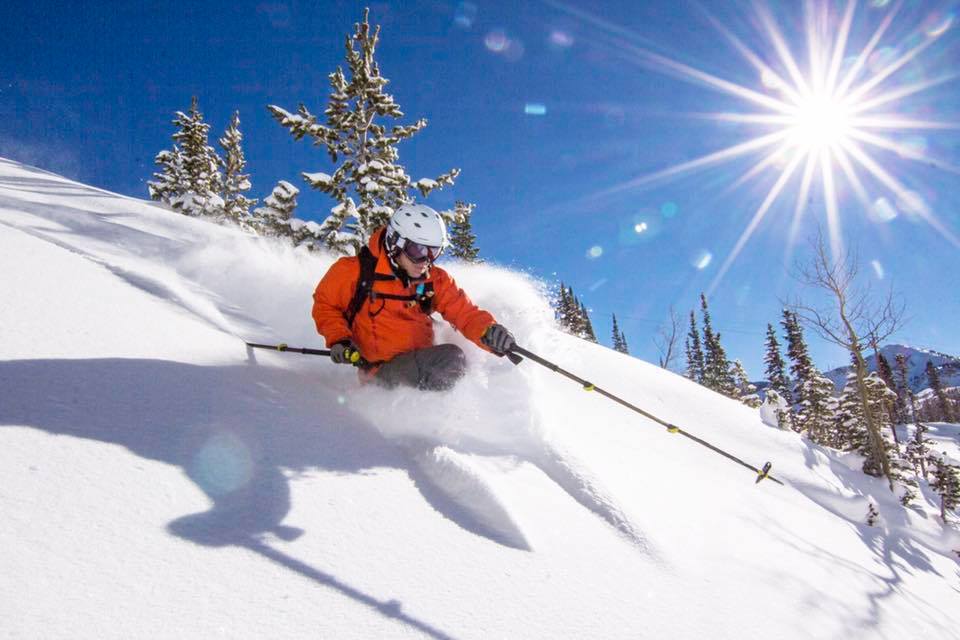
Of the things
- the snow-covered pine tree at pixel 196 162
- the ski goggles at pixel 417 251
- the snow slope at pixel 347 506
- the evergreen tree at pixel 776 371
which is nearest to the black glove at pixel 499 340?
the snow slope at pixel 347 506

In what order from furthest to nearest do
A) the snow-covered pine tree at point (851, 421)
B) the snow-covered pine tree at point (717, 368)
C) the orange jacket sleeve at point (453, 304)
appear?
the snow-covered pine tree at point (717, 368) < the snow-covered pine tree at point (851, 421) < the orange jacket sleeve at point (453, 304)

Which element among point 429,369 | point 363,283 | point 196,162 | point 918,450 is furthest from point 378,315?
point 918,450

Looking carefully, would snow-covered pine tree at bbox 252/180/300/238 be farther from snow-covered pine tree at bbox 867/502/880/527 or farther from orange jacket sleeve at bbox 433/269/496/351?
snow-covered pine tree at bbox 867/502/880/527

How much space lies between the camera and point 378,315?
464cm

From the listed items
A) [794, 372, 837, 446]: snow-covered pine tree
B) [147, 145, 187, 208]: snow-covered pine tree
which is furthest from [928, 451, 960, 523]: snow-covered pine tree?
[147, 145, 187, 208]: snow-covered pine tree

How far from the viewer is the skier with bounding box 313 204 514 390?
4.51 m

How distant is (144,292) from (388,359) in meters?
2.90

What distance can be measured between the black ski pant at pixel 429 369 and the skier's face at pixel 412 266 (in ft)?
2.74

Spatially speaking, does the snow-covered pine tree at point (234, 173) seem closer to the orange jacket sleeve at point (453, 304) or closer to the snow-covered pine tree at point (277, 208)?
the snow-covered pine tree at point (277, 208)

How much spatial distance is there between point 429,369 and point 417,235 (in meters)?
1.35

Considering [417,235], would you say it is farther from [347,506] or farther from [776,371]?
[776,371]

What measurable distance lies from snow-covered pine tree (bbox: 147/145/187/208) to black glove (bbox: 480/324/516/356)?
29.5 m

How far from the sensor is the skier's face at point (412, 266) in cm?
459

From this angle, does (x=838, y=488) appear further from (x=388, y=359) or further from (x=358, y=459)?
(x=358, y=459)
